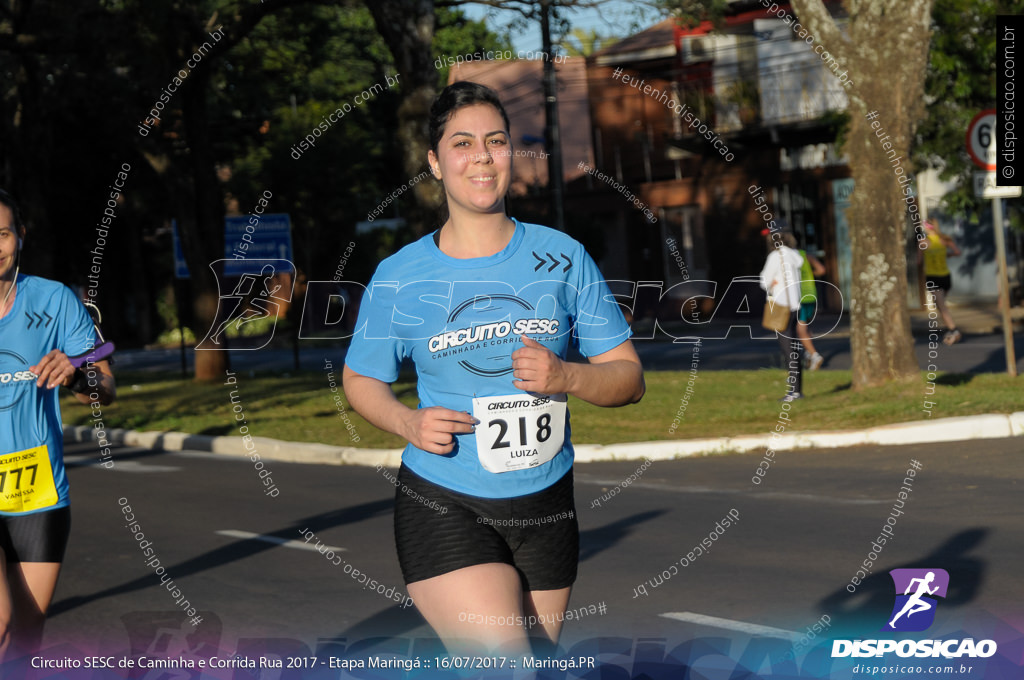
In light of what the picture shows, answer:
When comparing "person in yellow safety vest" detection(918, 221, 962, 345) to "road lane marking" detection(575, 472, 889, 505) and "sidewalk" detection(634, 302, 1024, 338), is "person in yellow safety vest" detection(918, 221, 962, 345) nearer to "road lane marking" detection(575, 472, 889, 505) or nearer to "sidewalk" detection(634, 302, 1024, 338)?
"sidewalk" detection(634, 302, 1024, 338)

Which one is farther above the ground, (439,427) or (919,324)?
(439,427)

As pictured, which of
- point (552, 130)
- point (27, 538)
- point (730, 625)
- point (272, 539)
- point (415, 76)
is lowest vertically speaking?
point (272, 539)

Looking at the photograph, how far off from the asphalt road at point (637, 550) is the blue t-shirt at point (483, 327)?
2.55m

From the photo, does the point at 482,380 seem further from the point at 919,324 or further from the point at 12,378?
the point at 919,324

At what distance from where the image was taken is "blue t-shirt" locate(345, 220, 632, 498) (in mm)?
3363

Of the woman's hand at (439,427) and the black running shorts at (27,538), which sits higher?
the woman's hand at (439,427)

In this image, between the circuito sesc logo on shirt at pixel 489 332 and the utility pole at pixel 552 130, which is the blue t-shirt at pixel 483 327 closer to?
the circuito sesc logo on shirt at pixel 489 332

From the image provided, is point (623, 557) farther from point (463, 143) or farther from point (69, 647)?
point (463, 143)

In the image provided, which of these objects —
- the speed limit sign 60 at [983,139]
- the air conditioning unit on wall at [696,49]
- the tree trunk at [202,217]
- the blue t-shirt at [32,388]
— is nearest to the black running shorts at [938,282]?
the speed limit sign 60 at [983,139]

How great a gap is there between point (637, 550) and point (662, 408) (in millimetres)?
6719

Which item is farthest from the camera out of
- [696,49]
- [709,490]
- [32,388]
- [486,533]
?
[696,49]

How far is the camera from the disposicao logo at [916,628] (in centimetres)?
511

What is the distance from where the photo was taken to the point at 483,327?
336 cm

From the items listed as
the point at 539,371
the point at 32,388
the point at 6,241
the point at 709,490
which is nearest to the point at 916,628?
Result: the point at 539,371
